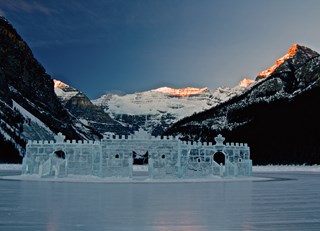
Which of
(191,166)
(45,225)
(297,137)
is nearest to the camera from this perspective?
(45,225)

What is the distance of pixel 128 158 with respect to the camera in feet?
172

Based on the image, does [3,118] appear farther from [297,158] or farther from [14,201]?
[14,201]

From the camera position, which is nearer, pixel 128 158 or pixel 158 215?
pixel 158 215

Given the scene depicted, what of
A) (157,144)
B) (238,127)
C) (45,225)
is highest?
(238,127)

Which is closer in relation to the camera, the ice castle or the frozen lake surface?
the frozen lake surface

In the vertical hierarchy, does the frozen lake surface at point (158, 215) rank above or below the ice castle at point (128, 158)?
below

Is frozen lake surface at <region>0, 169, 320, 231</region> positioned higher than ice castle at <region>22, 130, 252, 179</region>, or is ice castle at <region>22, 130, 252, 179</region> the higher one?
ice castle at <region>22, 130, 252, 179</region>

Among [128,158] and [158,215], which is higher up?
[128,158]

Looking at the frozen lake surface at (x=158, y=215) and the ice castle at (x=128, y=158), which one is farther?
the ice castle at (x=128, y=158)

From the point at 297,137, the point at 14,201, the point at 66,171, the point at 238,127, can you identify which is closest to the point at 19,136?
the point at 238,127

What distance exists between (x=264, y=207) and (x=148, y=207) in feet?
17.0

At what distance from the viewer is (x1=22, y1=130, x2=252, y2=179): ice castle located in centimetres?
5212

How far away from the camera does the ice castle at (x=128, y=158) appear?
2052 inches

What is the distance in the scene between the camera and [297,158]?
Answer: 490 ft
